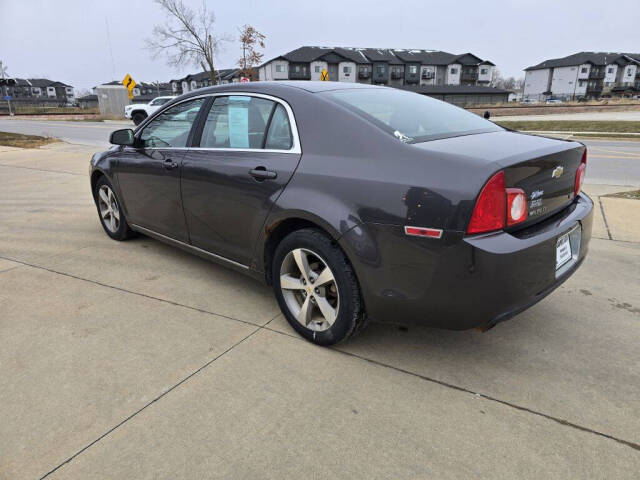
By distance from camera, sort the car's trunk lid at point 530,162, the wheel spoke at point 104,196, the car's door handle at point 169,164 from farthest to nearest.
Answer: the wheel spoke at point 104,196, the car's door handle at point 169,164, the car's trunk lid at point 530,162

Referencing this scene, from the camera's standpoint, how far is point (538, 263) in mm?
2350

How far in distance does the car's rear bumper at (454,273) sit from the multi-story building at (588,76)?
106 m

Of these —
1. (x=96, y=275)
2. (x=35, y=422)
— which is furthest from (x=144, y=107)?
(x=35, y=422)

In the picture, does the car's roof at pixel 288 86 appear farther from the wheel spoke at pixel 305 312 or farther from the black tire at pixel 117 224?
the black tire at pixel 117 224

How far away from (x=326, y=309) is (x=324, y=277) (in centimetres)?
20

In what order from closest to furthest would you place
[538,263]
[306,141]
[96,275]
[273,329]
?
[538,263] → [306,141] → [273,329] → [96,275]

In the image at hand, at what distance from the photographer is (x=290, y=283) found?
9.71 ft

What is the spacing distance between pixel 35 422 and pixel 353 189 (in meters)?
1.95

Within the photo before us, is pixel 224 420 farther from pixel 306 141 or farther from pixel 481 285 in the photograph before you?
pixel 306 141

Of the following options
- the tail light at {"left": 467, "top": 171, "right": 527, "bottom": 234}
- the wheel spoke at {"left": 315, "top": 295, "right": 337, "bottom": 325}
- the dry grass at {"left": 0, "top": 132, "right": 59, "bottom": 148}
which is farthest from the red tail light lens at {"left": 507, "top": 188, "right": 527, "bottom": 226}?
the dry grass at {"left": 0, "top": 132, "right": 59, "bottom": 148}

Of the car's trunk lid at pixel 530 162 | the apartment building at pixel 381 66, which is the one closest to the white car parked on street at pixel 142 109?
the car's trunk lid at pixel 530 162

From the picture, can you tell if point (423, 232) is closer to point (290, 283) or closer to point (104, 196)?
point (290, 283)

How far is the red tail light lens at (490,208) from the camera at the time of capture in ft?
7.04

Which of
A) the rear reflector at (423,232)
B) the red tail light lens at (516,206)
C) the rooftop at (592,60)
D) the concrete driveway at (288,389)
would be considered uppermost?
the rooftop at (592,60)
